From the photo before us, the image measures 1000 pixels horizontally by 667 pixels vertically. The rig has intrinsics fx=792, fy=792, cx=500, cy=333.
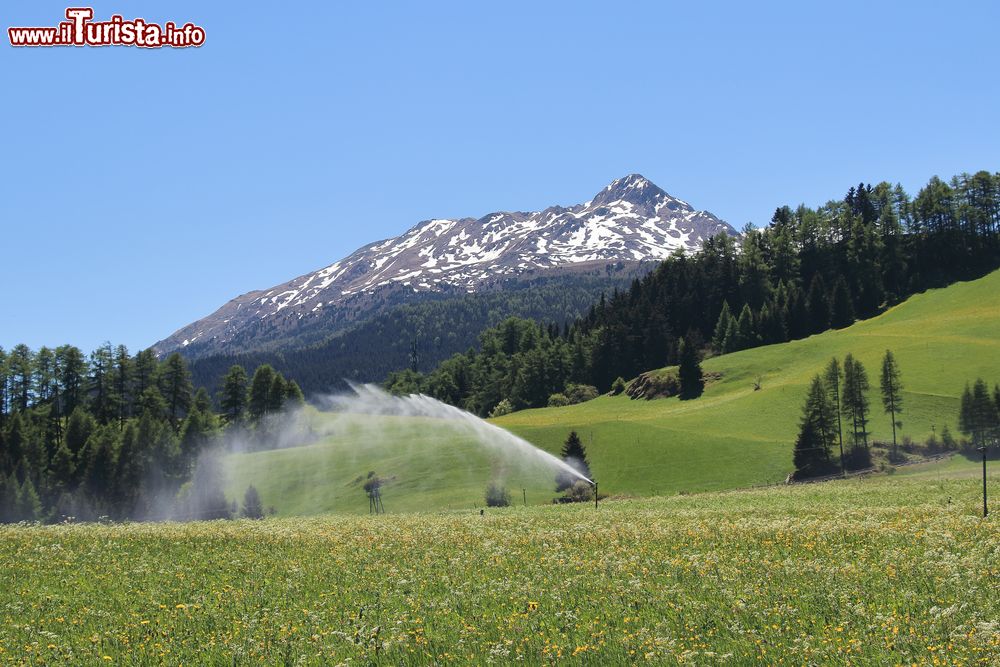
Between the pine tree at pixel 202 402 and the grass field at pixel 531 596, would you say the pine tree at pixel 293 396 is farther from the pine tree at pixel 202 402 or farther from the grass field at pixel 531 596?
the grass field at pixel 531 596

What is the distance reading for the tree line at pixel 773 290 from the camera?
6535 inches

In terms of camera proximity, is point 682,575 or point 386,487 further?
point 386,487

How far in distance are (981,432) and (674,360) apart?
79.4m

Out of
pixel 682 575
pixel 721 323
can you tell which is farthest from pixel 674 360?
pixel 682 575

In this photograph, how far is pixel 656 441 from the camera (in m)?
88.6

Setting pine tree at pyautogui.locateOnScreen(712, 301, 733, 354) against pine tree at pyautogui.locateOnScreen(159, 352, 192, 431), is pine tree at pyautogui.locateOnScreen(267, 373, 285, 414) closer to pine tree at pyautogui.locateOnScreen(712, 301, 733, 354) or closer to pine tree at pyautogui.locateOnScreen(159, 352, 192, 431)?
pine tree at pyautogui.locateOnScreen(159, 352, 192, 431)

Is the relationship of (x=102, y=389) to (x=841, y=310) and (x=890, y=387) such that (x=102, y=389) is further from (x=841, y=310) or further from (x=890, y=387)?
(x=841, y=310)

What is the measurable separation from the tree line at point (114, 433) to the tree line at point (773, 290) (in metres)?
65.8

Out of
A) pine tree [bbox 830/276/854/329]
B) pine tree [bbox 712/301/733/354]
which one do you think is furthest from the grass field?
pine tree [bbox 830/276/854/329]

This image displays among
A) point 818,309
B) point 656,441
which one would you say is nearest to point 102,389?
point 656,441

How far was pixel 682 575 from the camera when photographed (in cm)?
2030

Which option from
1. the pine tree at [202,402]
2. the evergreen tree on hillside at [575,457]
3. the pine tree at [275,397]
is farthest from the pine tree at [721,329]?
the pine tree at [202,402]

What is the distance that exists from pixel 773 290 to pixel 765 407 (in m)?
83.1

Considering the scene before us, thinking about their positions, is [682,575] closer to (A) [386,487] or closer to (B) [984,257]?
(A) [386,487]
